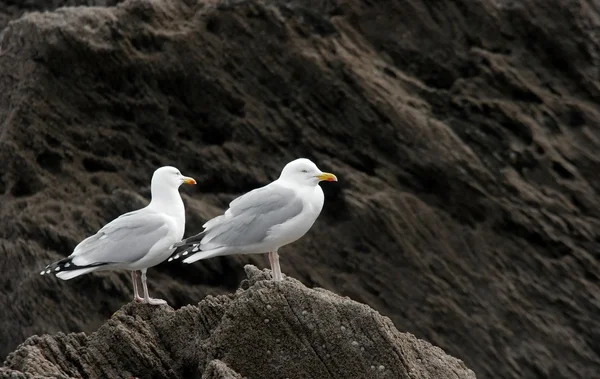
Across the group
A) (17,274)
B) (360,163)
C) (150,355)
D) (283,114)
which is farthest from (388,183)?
(150,355)

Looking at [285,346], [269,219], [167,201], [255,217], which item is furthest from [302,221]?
[285,346]

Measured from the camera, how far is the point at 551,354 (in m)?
16.4

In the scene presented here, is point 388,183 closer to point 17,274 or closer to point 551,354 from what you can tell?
point 551,354

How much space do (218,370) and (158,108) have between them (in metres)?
9.18

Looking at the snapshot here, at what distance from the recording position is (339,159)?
16594 millimetres

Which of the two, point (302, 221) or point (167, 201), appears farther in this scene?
point (167, 201)

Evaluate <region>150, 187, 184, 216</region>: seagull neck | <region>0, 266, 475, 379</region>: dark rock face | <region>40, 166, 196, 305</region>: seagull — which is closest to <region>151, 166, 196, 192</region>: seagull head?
<region>150, 187, 184, 216</region>: seagull neck

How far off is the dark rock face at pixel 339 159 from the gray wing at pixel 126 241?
6123 mm

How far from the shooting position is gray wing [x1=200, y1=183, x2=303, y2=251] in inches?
372

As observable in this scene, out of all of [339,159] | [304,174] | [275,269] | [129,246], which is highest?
[304,174]

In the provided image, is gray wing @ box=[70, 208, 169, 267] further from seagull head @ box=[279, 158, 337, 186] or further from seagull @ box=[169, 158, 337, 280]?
seagull head @ box=[279, 158, 337, 186]

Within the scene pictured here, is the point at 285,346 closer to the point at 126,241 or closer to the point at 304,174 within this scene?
the point at 304,174

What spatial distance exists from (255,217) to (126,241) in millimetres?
1101

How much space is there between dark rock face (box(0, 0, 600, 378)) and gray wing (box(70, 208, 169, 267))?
612cm
